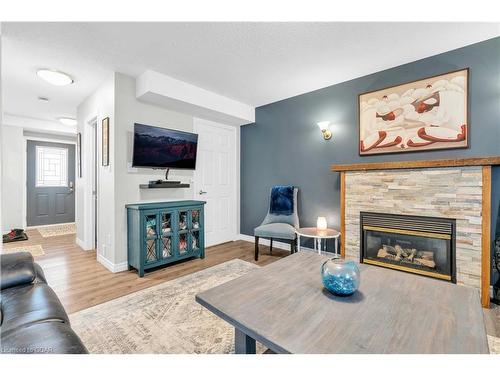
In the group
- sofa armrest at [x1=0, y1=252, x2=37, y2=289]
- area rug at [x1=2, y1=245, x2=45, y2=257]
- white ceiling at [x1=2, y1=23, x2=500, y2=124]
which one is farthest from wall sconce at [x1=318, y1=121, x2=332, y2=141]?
area rug at [x1=2, y1=245, x2=45, y2=257]

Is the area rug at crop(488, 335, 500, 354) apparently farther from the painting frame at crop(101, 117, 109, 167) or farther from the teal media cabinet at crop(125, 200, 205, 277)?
the painting frame at crop(101, 117, 109, 167)

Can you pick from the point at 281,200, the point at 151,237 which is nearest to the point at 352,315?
the point at 151,237

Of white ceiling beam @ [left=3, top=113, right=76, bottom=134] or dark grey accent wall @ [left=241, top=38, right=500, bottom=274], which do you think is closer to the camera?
dark grey accent wall @ [left=241, top=38, right=500, bottom=274]

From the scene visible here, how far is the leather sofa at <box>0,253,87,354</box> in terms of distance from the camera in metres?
0.85

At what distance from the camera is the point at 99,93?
3.23 metres

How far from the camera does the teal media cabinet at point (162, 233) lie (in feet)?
8.93

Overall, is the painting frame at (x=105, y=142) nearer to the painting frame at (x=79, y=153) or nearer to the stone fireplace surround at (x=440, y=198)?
the painting frame at (x=79, y=153)

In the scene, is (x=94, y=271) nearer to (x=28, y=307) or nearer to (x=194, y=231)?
(x=194, y=231)

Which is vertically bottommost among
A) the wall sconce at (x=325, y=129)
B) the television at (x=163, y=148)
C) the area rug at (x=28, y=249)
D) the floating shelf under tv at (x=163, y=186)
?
the area rug at (x=28, y=249)

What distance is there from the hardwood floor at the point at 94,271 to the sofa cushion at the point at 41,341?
1238 millimetres

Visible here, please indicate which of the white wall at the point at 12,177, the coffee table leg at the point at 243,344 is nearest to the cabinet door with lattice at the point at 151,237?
the coffee table leg at the point at 243,344

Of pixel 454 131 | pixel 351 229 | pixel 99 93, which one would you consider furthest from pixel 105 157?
pixel 454 131

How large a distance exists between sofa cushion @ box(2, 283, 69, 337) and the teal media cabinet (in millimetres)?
1403
